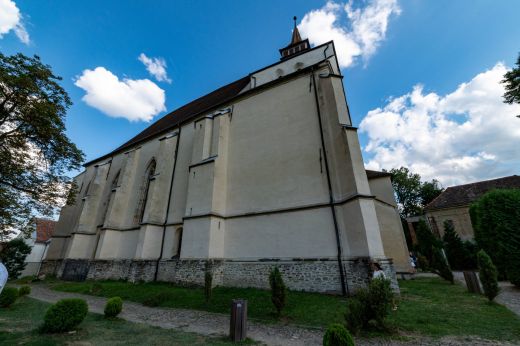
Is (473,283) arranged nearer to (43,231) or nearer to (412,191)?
(412,191)

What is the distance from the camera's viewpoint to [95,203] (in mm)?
18250

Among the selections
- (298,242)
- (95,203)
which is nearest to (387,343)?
(298,242)

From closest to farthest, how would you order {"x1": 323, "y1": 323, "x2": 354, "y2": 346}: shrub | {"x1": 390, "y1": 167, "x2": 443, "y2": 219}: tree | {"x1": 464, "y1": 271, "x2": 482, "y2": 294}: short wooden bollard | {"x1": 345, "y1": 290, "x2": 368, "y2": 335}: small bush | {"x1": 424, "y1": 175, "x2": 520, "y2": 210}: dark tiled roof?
{"x1": 323, "y1": 323, "x2": 354, "y2": 346}: shrub → {"x1": 345, "y1": 290, "x2": 368, "y2": 335}: small bush → {"x1": 464, "y1": 271, "x2": 482, "y2": 294}: short wooden bollard → {"x1": 424, "y1": 175, "x2": 520, "y2": 210}: dark tiled roof → {"x1": 390, "y1": 167, "x2": 443, "y2": 219}: tree

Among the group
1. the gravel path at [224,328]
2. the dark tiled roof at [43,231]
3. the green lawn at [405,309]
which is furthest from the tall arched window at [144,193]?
the dark tiled roof at [43,231]

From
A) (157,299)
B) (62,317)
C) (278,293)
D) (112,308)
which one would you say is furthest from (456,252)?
(62,317)

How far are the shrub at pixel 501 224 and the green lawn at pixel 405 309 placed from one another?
3.35 meters

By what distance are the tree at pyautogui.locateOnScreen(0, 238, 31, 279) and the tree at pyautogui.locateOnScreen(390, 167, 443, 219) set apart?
4894cm

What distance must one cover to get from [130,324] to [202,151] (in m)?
9.24

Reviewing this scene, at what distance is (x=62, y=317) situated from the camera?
4.79 meters

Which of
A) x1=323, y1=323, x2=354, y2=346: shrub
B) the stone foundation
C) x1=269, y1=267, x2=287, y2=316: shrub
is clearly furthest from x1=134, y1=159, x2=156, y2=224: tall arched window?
x1=323, y1=323, x2=354, y2=346: shrub

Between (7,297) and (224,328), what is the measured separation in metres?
7.24

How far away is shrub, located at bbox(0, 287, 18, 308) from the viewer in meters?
6.96

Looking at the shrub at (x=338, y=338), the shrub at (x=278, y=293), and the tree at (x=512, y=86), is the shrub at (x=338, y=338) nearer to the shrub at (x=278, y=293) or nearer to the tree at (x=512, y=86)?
the shrub at (x=278, y=293)

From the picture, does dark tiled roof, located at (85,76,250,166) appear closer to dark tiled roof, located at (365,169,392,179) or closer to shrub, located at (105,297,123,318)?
dark tiled roof, located at (365,169,392,179)
